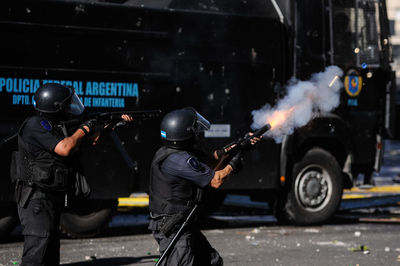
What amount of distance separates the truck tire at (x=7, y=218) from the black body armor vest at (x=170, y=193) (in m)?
3.80

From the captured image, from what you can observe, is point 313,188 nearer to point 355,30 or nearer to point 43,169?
point 355,30

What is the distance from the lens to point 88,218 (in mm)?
9430

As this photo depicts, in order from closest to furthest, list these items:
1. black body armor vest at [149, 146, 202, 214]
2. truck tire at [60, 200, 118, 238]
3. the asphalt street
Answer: black body armor vest at [149, 146, 202, 214]
the asphalt street
truck tire at [60, 200, 118, 238]

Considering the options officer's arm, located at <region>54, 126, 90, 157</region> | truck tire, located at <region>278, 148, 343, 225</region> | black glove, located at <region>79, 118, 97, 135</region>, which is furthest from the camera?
truck tire, located at <region>278, 148, 343, 225</region>

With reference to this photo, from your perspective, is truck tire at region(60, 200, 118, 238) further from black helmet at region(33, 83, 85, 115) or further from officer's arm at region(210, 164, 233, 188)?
officer's arm at region(210, 164, 233, 188)

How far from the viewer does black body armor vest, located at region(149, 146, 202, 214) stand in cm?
561

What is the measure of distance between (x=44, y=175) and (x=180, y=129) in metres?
1.21

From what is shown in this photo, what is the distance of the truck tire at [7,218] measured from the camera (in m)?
8.94

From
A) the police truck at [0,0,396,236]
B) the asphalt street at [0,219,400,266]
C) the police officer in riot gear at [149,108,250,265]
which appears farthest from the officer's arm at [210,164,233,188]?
the police truck at [0,0,396,236]

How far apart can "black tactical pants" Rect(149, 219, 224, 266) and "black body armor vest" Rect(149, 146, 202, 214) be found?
4.9 inches

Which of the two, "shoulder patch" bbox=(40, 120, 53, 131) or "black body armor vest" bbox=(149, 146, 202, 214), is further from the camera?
"shoulder patch" bbox=(40, 120, 53, 131)

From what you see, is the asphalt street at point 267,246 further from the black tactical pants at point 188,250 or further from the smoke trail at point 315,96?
the black tactical pants at point 188,250

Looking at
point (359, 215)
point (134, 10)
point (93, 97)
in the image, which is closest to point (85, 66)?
point (93, 97)

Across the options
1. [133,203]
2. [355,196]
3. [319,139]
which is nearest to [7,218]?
[133,203]
